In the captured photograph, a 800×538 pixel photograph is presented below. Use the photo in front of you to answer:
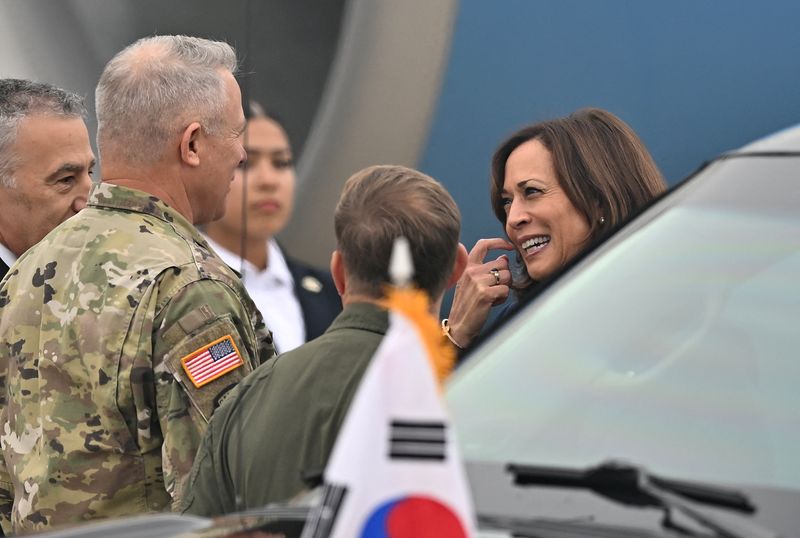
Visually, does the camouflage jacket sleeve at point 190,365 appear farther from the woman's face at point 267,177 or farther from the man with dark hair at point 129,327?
the woman's face at point 267,177

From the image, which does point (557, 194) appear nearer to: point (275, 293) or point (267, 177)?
point (267, 177)

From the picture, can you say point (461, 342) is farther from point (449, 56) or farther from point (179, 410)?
point (449, 56)

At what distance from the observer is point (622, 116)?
13.9 ft

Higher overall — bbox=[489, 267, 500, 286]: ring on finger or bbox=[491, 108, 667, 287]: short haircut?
bbox=[491, 108, 667, 287]: short haircut

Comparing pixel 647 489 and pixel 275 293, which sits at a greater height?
pixel 647 489

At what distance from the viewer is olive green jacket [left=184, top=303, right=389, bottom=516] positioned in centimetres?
229

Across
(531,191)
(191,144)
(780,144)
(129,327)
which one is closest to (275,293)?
(531,191)

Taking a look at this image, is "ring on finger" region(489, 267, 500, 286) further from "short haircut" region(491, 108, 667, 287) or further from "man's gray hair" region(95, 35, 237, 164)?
"man's gray hair" region(95, 35, 237, 164)

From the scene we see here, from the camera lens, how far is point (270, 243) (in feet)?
15.1

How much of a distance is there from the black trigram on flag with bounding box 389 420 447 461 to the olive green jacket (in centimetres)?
Answer: 84

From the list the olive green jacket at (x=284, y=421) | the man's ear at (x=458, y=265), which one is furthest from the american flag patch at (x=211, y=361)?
the man's ear at (x=458, y=265)

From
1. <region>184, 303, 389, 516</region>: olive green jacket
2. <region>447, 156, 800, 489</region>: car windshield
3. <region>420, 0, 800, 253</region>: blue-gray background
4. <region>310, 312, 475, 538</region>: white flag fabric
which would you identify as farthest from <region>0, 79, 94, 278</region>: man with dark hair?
<region>310, 312, 475, 538</region>: white flag fabric

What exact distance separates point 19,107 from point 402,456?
9.07 feet

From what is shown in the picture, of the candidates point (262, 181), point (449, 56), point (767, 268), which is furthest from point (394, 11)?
point (767, 268)
